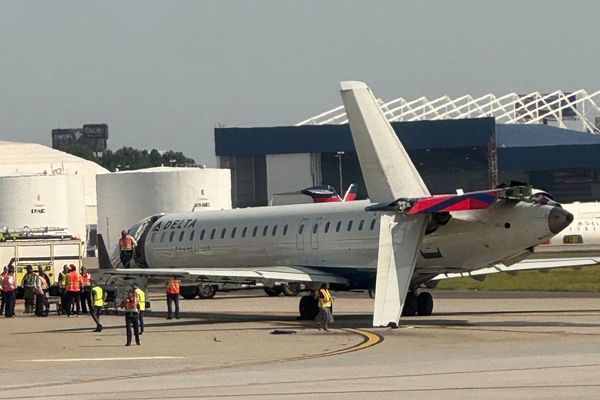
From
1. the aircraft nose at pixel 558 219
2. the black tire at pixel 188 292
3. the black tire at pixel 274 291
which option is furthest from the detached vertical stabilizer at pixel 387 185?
the black tire at pixel 188 292

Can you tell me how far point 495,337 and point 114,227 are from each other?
55.2 meters

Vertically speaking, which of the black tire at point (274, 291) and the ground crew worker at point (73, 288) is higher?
the ground crew worker at point (73, 288)

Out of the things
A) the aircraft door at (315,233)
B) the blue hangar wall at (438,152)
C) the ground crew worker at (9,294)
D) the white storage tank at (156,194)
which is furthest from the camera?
the blue hangar wall at (438,152)

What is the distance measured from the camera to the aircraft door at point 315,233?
4353 cm

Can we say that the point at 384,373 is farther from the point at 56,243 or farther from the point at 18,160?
the point at 18,160

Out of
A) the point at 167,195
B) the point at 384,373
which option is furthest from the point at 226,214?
the point at 167,195

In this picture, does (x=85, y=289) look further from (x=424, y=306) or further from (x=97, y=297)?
(x=424, y=306)

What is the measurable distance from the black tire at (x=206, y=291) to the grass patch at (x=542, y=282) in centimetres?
1002

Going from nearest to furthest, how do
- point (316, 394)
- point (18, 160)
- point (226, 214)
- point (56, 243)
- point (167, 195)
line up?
point (316, 394) → point (226, 214) → point (56, 243) → point (167, 195) → point (18, 160)

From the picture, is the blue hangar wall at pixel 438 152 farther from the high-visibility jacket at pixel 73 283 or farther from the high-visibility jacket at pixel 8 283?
the high-visibility jacket at pixel 73 283

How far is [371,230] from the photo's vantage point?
41750 millimetres

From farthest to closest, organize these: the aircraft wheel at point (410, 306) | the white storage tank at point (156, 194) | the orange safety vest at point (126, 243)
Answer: the white storage tank at point (156, 194)
the orange safety vest at point (126, 243)
the aircraft wheel at point (410, 306)

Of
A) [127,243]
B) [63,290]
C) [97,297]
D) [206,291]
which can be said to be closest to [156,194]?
[206,291]

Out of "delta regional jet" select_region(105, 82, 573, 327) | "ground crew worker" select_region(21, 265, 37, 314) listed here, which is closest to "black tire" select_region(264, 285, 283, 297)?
"ground crew worker" select_region(21, 265, 37, 314)
